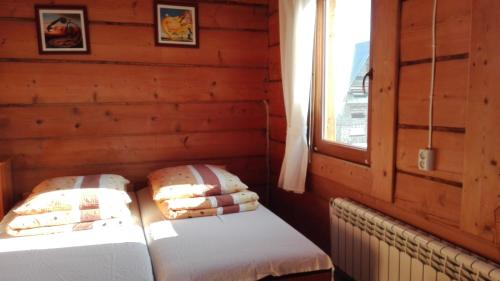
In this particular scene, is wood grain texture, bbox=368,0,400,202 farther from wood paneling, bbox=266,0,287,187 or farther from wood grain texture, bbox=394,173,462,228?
wood paneling, bbox=266,0,287,187

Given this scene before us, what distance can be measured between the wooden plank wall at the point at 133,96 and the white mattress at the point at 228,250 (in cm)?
95

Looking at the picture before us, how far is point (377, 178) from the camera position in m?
2.02

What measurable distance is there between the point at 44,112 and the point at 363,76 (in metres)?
2.22

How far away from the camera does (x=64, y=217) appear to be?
6.99ft

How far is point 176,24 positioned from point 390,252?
7.30 feet

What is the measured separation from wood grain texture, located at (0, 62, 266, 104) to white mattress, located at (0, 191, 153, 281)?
1051mm

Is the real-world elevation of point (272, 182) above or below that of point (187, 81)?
below

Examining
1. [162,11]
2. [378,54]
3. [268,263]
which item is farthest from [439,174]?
[162,11]

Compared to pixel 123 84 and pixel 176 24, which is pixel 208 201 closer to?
pixel 123 84

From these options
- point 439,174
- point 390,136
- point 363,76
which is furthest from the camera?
point 363,76

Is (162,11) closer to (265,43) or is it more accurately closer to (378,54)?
(265,43)

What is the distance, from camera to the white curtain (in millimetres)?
2559

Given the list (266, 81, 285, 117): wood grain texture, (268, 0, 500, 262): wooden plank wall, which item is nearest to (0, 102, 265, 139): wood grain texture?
(266, 81, 285, 117): wood grain texture

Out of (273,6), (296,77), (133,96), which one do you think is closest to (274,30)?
(273,6)
